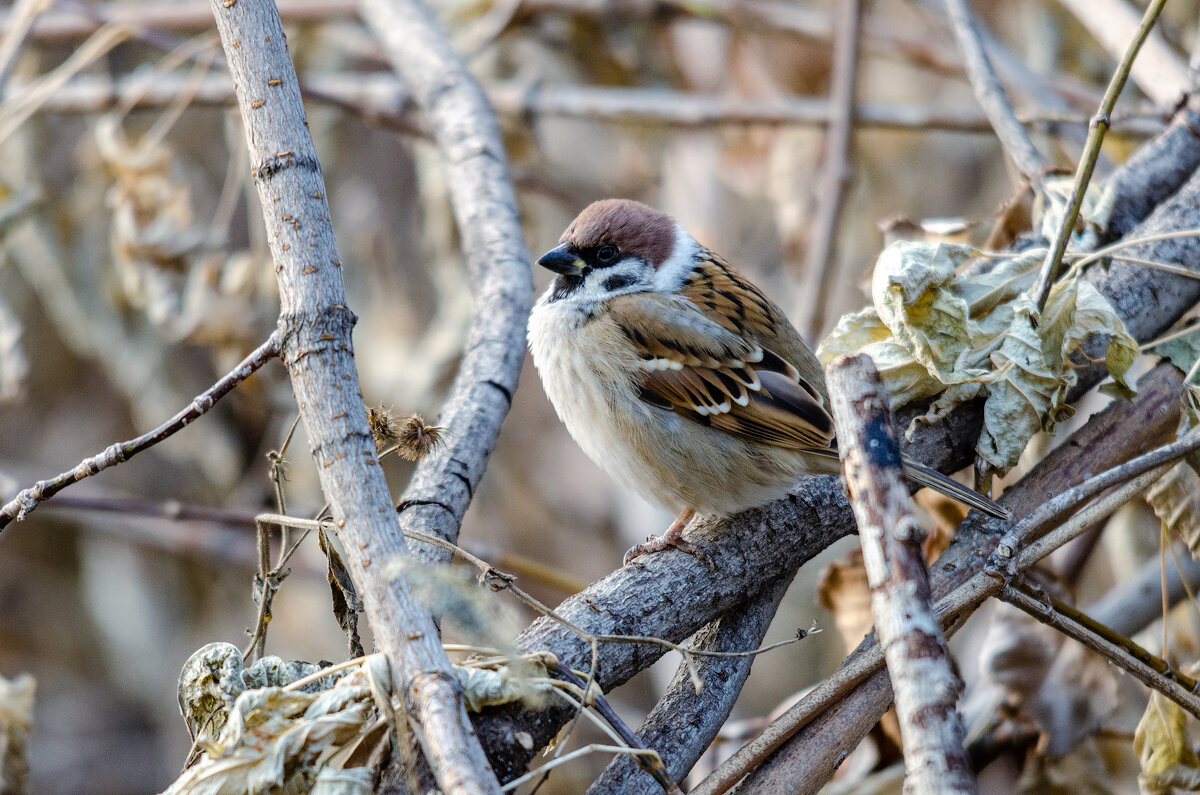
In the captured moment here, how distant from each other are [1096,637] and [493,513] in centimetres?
311

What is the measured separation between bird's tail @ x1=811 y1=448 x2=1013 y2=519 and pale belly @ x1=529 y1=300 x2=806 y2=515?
0.38m

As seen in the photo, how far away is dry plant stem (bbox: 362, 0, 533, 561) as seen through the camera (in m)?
1.83

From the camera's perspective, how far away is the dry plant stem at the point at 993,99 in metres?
2.36

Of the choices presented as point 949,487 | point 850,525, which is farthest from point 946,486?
point 850,525

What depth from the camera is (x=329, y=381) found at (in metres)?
1.32

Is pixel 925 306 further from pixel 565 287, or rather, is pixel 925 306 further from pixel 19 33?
pixel 19 33

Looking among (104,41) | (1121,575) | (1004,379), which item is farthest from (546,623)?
(104,41)

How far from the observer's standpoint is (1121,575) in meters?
2.93

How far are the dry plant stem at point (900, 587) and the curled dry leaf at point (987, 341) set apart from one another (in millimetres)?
733

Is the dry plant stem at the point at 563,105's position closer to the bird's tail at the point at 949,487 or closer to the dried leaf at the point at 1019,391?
the dried leaf at the point at 1019,391

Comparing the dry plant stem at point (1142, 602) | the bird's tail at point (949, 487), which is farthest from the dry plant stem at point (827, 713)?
the dry plant stem at point (1142, 602)

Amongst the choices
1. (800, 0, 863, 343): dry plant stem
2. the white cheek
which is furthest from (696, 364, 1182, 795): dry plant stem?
(800, 0, 863, 343): dry plant stem

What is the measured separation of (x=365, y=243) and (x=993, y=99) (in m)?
2.47

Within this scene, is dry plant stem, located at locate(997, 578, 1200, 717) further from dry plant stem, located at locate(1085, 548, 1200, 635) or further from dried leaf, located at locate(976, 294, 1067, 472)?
dry plant stem, located at locate(1085, 548, 1200, 635)
